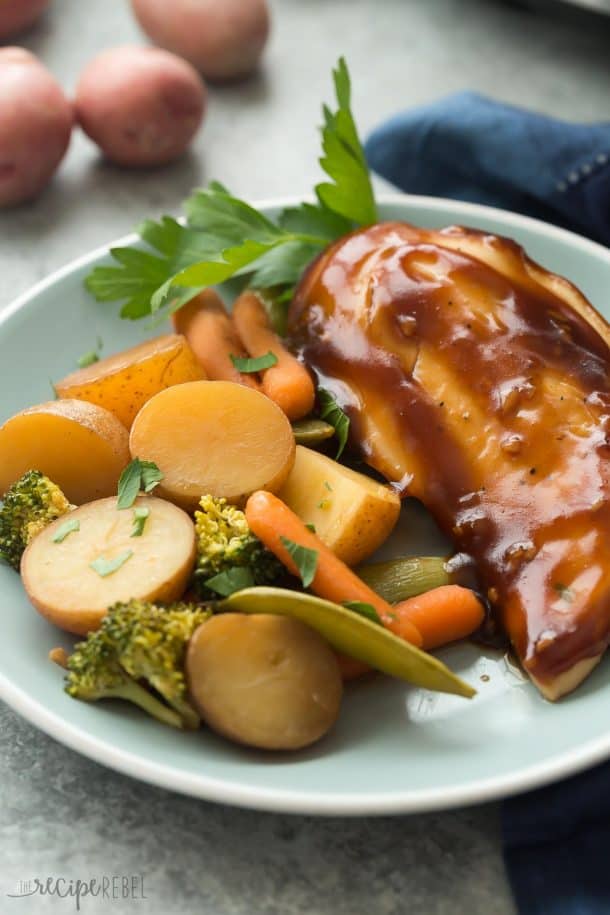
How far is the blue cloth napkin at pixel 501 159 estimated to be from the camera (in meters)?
3.93

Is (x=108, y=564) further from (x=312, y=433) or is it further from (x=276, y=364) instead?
(x=276, y=364)

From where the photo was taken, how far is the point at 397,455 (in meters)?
2.94

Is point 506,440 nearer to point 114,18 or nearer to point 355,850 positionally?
point 355,850

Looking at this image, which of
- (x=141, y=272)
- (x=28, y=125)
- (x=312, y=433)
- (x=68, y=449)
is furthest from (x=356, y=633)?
(x=28, y=125)

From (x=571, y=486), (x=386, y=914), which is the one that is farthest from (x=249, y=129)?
(x=386, y=914)

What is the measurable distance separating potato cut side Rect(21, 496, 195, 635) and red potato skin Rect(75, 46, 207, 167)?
2274 mm

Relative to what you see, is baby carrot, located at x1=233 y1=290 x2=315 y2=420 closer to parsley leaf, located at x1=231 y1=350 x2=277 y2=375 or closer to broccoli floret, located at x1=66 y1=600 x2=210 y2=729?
parsley leaf, located at x1=231 y1=350 x2=277 y2=375

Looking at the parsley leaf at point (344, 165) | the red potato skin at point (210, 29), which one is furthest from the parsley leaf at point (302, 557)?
the red potato skin at point (210, 29)

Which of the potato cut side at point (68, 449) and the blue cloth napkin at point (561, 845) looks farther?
the potato cut side at point (68, 449)

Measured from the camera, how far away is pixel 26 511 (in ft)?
8.79

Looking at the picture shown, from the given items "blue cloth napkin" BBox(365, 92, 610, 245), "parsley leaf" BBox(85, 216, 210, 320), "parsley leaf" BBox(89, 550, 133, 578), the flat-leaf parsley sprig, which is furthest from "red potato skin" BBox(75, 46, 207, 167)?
"parsley leaf" BBox(89, 550, 133, 578)

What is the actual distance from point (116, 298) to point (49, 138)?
3.67ft

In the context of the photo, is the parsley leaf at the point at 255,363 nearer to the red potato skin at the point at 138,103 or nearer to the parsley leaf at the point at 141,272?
the parsley leaf at the point at 141,272

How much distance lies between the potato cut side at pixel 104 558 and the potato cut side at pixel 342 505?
13.7 inches
